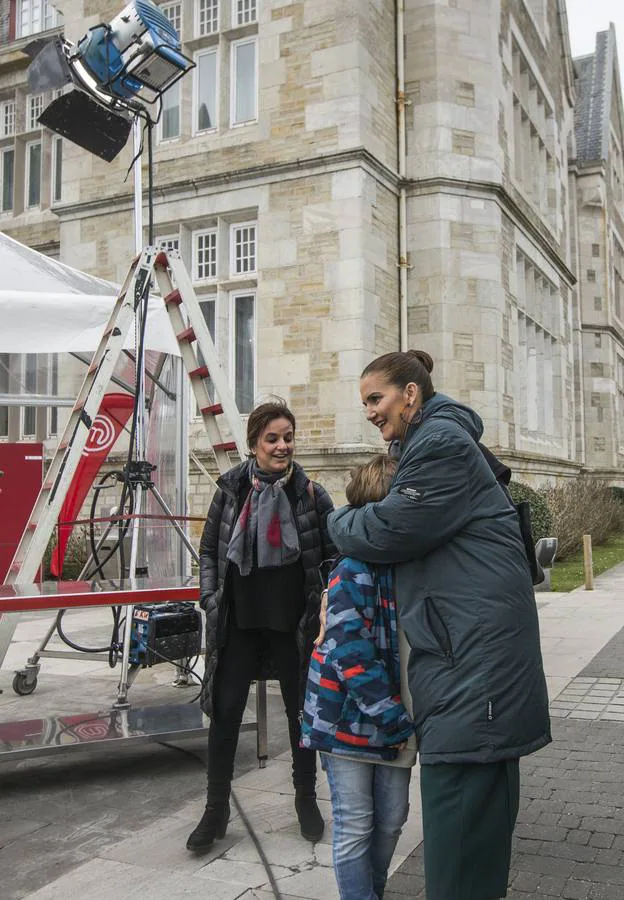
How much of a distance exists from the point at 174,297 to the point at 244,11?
11158 mm

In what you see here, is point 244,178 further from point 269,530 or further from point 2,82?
point 269,530

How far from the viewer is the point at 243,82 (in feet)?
48.1

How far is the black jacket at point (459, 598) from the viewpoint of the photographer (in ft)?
7.59

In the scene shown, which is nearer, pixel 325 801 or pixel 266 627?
pixel 266 627

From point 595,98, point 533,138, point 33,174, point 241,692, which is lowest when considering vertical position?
point 241,692

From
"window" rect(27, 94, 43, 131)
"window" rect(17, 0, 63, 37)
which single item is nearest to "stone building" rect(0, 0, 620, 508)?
"window" rect(27, 94, 43, 131)

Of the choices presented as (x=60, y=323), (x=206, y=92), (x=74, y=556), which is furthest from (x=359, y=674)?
(x=206, y=92)

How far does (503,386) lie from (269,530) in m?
11.4

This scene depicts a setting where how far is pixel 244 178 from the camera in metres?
14.0

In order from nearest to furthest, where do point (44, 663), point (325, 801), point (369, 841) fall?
point (369, 841) → point (325, 801) → point (44, 663)

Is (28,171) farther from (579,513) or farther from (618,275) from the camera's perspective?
(618,275)

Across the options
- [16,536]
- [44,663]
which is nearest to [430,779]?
[44,663]

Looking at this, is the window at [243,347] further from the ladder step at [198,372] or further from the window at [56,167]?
the ladder step at [198,372]

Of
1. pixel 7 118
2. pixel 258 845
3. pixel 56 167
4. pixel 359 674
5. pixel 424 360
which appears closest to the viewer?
pixel 359 674
